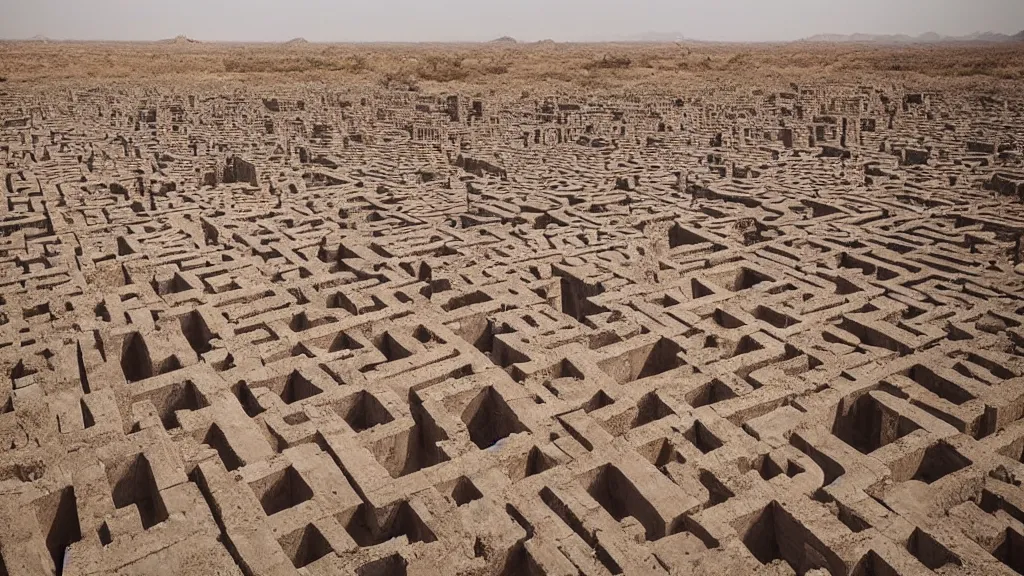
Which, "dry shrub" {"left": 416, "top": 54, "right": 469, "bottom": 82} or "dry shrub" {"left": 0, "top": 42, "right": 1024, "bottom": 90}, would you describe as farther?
"dry shrub" {"left": 416, "top": 54, "right": 469, "bottom": 82}

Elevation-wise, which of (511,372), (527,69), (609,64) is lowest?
(511,372)

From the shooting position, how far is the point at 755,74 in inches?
1368

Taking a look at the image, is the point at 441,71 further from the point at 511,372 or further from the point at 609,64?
the point at 511,372

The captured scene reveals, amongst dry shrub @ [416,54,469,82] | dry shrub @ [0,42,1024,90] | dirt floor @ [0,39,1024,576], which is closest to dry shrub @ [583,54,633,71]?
dry shrub @ [0,42,1024,90]

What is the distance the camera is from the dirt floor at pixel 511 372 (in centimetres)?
312

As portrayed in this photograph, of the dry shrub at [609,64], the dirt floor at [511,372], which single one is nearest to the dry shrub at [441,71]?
the dry shrub at [609,64]

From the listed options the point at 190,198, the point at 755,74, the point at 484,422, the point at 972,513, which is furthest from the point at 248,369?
the point at 755,74

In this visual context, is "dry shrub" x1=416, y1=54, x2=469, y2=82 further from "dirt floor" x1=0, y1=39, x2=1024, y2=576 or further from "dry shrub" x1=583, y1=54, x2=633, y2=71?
"dirt floor" x1=0, y1=39, x2=1024, y2=576

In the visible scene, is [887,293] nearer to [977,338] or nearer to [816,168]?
[977,338]

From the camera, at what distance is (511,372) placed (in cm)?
449

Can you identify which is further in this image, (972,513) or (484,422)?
(484,422)

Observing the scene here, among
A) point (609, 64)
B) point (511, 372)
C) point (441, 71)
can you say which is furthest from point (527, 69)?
point (511, 372)

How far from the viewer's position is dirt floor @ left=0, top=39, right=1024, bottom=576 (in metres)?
3.12

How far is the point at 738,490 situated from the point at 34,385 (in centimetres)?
386
